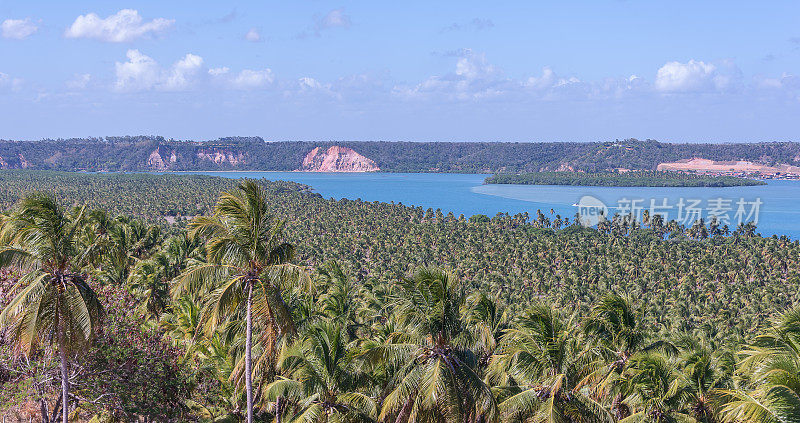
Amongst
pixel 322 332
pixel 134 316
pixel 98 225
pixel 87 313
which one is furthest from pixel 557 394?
pixel 98 225

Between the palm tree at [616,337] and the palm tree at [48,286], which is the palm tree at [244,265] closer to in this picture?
the palm tree at [48,286]

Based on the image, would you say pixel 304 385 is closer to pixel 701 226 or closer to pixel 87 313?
pixel 87 313

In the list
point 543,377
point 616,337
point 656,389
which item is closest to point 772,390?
point 656,389

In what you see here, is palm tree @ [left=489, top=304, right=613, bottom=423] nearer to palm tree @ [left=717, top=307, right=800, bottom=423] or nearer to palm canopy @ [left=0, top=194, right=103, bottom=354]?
palm tree @ [left=717, top=307, right=800, bottom=423]

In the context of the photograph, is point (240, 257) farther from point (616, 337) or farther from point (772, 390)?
point (772, 390)

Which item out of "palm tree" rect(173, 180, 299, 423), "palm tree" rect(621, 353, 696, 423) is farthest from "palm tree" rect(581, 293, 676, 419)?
"palm tree" rect(173, 180, 299, 423)

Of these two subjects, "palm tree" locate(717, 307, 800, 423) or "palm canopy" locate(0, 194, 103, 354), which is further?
"palm canopy" locate(0, 194, 103, 354)
